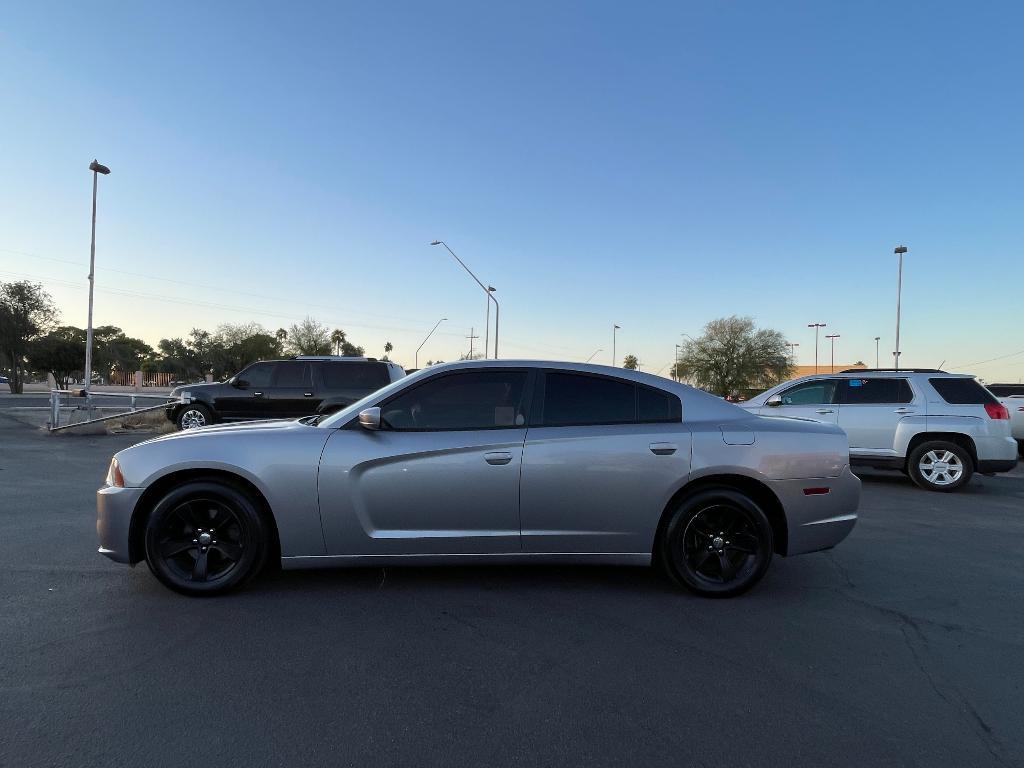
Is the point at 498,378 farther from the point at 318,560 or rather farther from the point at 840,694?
the point at 840,694

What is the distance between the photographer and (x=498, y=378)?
177 inches

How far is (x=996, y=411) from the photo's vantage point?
9.06m

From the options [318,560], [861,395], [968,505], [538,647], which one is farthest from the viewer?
[861,395]

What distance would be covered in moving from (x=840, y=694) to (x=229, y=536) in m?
3.66

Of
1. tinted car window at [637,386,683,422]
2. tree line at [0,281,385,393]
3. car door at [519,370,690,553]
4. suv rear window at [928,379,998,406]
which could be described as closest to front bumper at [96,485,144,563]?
car door at [519,370,690,553]

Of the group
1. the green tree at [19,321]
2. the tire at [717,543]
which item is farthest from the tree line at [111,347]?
the tire at [717,543]

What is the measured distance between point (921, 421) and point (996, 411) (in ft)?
3.13

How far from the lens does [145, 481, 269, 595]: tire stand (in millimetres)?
4086

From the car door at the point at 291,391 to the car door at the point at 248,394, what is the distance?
0.58ft

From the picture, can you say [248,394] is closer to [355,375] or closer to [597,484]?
[355,375]

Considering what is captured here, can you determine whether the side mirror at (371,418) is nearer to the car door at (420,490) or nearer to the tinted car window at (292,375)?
the car door at (420,490)

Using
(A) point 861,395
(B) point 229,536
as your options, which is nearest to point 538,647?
(B) point 229,536

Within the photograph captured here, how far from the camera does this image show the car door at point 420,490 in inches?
161

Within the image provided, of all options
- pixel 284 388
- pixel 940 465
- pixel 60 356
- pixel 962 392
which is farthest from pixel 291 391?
pixel 60 356
